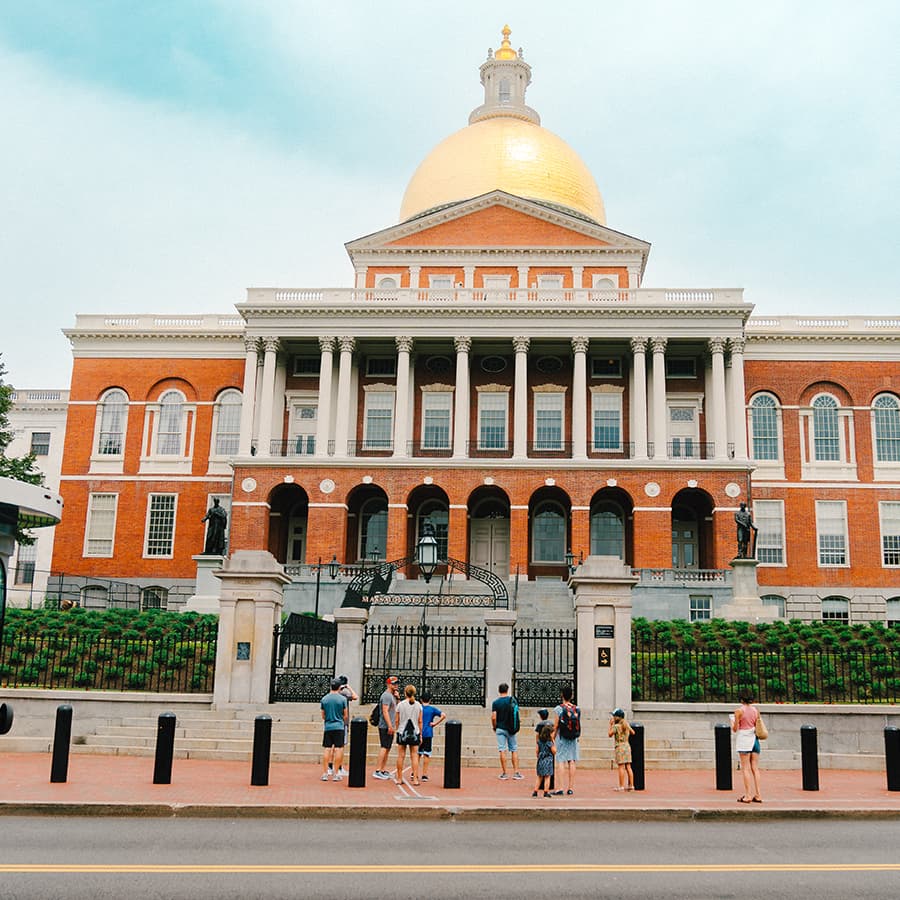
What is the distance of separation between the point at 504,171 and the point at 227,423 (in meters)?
19.5

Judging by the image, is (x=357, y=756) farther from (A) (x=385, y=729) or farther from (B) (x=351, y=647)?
(B) (x=351, y=647)

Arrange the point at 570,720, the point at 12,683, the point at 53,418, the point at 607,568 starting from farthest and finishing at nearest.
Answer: the point at 53,418
the point at 12,683
the point at 607,568
the point at 570,720

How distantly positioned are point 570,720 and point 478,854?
4946mm

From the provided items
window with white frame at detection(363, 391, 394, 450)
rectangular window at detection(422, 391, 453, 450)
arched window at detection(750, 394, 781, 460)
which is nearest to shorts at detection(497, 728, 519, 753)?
rectangular window at detection(422, 391, 453, 450)

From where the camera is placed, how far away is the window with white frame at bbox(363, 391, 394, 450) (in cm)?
5069

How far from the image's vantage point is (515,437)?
159ft

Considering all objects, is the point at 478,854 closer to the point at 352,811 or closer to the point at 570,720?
the point at 352,811

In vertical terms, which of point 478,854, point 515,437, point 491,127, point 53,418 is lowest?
point 478,854

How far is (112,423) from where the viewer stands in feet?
175

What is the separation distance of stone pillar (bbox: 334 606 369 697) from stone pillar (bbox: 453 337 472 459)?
2699cm

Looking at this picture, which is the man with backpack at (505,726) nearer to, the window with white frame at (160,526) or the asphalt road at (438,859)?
the asphalt road at (438,859)

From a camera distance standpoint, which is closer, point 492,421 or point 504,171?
point 492,421

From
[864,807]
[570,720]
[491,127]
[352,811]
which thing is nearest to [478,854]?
[352,811]

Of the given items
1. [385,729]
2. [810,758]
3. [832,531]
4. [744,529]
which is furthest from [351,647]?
[832,531]
